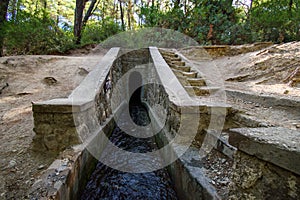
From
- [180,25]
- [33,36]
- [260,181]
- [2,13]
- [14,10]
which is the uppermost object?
[180,25]

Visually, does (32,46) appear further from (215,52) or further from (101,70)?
(215,52)

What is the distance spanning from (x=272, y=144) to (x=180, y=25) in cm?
922

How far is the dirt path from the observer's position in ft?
5.52

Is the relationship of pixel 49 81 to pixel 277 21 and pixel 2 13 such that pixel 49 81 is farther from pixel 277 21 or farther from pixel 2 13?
pixel 277 21

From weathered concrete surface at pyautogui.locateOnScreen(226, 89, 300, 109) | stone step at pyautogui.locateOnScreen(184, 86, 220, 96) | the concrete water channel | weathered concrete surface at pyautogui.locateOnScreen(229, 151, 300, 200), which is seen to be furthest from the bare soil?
weathered concrete surface at pyautogui.locateOnScreen(229, 151, 300, 200)

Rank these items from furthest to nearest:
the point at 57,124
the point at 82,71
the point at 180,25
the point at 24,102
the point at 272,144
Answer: the point at 180,25 < the point at 82,71 < the point at 24,102 < the point at 57,124 < the point at 272,144

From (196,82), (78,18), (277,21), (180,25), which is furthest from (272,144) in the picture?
(78,18)

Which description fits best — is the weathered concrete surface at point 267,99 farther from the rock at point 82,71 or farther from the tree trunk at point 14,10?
the tree trunk at point 14,10

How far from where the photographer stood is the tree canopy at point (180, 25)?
6191 mm

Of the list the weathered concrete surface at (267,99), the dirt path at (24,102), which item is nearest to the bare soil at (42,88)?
the dirt path at (24,102)

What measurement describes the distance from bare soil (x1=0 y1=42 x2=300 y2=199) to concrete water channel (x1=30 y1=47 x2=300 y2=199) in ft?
0.73

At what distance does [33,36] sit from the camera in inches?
258

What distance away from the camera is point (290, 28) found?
6.36 m

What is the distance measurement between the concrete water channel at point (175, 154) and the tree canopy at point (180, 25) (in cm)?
461
